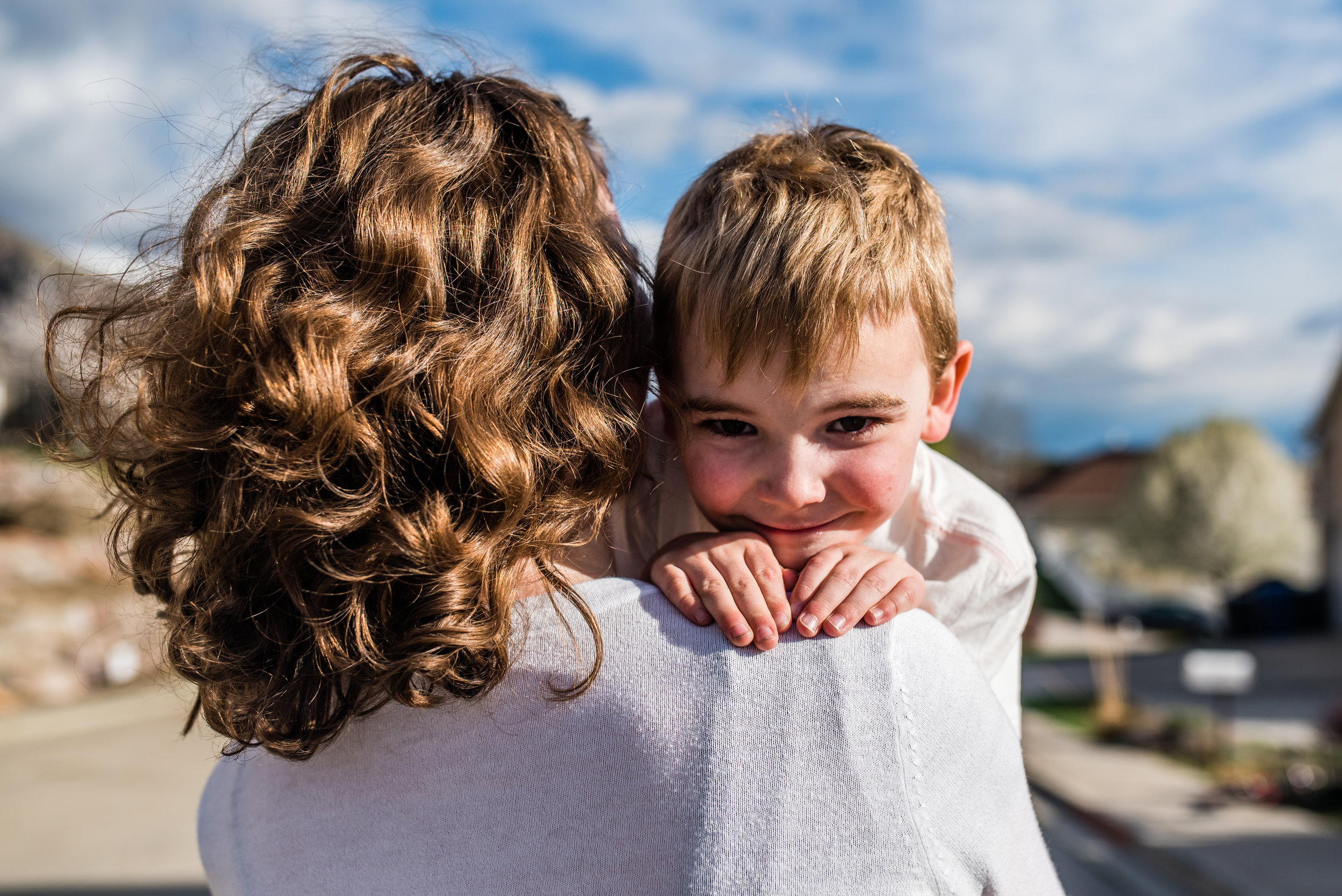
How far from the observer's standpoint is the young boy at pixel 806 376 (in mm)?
1194

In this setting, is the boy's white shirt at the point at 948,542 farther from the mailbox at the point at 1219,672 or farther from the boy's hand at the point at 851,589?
the mailbox at the point at 1219,672

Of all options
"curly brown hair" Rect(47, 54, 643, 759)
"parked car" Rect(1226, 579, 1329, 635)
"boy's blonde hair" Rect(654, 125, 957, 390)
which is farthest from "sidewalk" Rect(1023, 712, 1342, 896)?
"parked car" Rect(1226, 579, 1329, 635)

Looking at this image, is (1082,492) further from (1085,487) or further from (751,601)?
(751,601)

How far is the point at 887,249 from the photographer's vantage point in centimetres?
126

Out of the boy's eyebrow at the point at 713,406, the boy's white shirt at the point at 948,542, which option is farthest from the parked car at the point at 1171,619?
the boy's eyebrow at the point at 713,406

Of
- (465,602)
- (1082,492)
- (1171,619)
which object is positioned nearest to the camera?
(465,602)

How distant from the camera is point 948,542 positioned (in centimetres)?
148

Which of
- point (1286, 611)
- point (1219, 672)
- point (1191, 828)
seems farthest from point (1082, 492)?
point (1191, 828)

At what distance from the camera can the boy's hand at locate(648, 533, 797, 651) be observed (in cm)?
97

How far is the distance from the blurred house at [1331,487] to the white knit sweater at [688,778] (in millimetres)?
27356

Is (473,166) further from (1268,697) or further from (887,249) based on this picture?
(1268,697)

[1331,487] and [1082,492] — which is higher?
[1082,492]

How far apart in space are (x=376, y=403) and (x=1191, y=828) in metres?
9.80

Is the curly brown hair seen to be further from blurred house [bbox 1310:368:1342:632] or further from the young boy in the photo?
blurred house [bbox 1310:368:1342:632]
